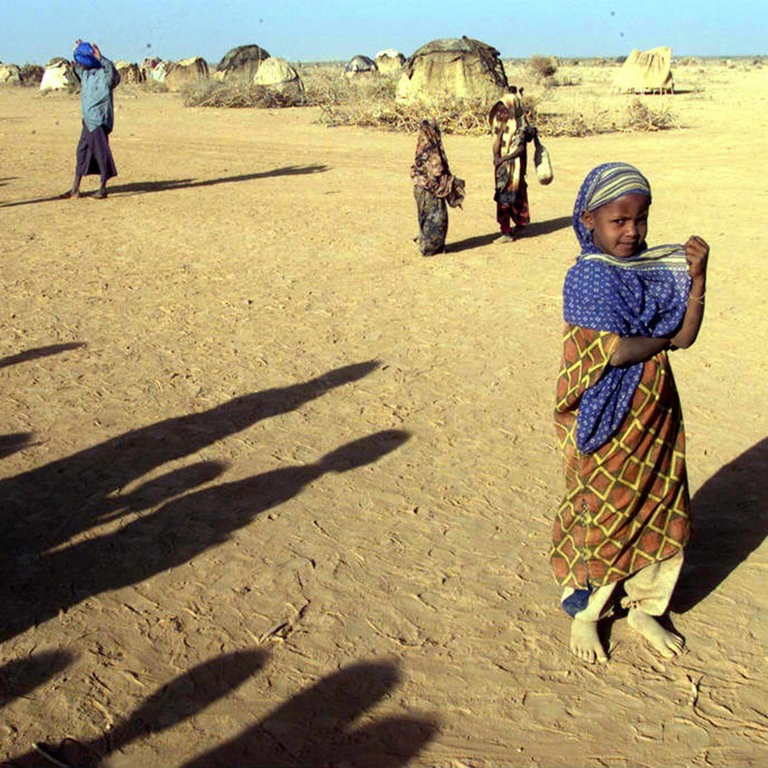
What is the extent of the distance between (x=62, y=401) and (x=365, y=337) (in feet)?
7.06

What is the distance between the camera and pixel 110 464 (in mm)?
4695

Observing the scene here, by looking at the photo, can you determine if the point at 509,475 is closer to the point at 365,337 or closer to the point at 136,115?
the point at 365,337

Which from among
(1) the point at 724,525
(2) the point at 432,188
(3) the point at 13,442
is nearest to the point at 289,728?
(1) the point at 724,525

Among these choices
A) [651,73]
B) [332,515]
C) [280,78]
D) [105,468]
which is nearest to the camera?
[332,515]

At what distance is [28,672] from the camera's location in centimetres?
313

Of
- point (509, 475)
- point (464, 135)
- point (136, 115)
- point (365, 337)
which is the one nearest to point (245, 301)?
point (365, 337)

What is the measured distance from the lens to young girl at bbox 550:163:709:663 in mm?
2822

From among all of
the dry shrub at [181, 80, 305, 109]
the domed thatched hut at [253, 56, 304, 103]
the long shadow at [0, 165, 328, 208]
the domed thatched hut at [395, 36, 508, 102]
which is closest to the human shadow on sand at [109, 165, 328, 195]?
the long shadow at [0, 165, 328, 208]

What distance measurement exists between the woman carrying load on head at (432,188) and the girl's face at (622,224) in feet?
20.0

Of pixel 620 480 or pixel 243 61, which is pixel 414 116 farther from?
pixel 620 480

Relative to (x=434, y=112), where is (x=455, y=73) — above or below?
above

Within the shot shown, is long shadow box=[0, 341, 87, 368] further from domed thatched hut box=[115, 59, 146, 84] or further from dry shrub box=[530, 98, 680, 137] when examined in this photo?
domed thatched hut box=[115, 59, 146, 84]

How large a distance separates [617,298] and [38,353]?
4624mm

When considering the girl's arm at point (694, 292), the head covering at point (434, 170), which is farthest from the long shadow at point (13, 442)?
the head covering at point (434, 170)
